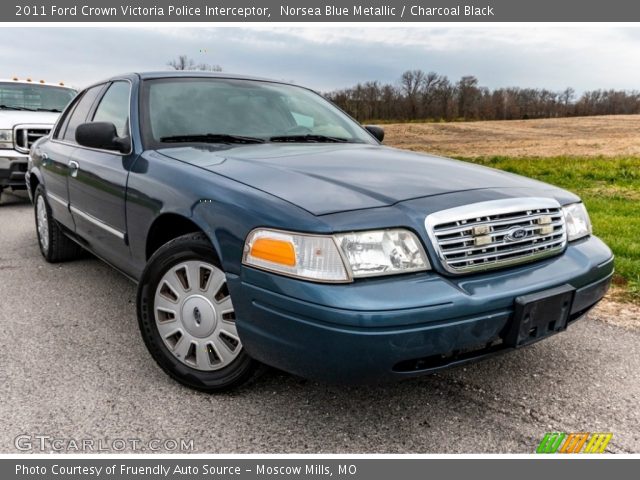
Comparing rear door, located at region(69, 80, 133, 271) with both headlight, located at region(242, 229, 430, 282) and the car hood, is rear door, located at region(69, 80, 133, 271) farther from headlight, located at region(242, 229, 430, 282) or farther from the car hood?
headlight, located at region(242, 229, 430, 282)

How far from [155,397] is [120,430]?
290 millimetres

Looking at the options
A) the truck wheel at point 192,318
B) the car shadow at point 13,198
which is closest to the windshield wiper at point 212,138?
the truck wheel at point 192,318

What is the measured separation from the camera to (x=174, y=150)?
3064 millimetres

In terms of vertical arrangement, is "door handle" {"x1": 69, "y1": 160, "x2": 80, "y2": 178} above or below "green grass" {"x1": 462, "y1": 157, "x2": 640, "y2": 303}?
above

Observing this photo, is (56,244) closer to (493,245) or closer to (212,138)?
(212,138)

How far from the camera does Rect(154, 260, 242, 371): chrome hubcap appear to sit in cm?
251

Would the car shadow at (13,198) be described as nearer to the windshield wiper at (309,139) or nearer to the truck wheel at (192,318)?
the windshield wiper at (309,139)

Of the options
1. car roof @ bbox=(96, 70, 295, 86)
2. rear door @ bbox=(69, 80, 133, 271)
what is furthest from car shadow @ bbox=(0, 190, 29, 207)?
car roof @ bbox=(96, 70, 295, 86)

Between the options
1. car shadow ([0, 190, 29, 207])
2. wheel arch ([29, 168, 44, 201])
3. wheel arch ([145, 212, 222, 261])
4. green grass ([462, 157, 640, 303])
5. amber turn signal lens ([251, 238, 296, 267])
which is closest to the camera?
amber turn signal lens ([251, 238, 296, 267])

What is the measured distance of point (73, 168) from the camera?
4047 mm

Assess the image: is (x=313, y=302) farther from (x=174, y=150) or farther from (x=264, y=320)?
(x=174, y=150)

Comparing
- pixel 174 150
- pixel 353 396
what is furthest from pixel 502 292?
pixel 174 150

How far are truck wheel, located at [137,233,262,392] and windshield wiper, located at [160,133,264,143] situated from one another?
31.8 inches

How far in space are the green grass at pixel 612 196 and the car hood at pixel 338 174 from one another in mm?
2147
